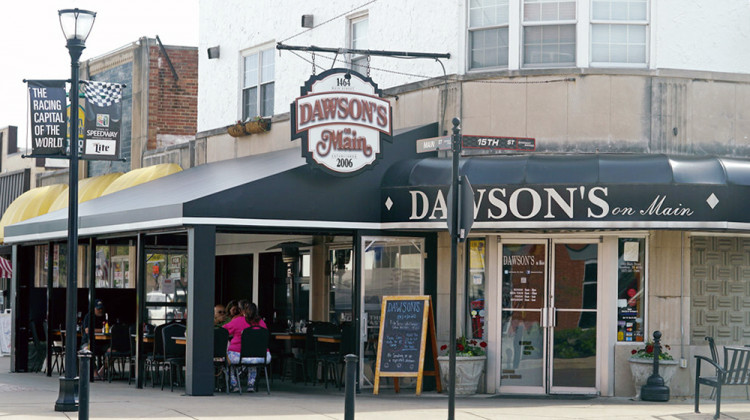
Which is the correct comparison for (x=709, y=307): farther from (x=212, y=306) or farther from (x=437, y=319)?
(x=212, y=306)

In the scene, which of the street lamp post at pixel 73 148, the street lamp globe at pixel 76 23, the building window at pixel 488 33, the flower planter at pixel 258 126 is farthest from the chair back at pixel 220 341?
the flower planter at pixel 258 126

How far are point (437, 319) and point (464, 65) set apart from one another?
12.5ft

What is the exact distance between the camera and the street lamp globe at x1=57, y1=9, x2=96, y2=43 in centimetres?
1213

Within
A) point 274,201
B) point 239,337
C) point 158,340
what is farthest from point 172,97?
point 274,201

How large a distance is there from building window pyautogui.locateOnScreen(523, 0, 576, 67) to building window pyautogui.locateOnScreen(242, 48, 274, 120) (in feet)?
22.3

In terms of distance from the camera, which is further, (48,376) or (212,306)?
(48,376)

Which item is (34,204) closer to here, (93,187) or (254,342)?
(93,187)

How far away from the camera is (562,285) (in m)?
15.2

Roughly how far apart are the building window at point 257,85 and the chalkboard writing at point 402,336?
6.80 meters

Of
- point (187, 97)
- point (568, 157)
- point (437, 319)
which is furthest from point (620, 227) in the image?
point (187, 97)

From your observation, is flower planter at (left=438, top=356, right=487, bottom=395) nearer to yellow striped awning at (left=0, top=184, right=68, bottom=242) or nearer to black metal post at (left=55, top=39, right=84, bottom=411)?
black metal post at (left=55, top=39, right=84, bottom=411)

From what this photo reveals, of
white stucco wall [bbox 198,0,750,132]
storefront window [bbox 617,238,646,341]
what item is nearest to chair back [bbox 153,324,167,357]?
white stucco wall [bbox 198,0,750,132]

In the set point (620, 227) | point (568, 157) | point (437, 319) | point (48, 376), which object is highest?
point (568, 157)

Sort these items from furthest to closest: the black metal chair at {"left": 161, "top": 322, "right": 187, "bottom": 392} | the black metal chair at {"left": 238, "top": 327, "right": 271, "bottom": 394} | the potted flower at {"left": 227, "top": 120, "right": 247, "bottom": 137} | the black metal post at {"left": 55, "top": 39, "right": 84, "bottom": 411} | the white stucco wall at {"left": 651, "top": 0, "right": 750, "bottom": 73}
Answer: the potted flower at {"left": 227, "top": 120, "right": 247, "bottom": 137} → the black metal chair at {"left": 161, "top": 322, "right": 187, "bottom": 392} → the black metal chair at {"left": 238, "top": 327, "right": 271, "bottom": 394} → the white stucco wall at {"left": 651, "top": 0, "right": 750, "bottom": 73} → the black metal post at {"left": 55, "top": 39, "right": 84, "bottom": 411}
